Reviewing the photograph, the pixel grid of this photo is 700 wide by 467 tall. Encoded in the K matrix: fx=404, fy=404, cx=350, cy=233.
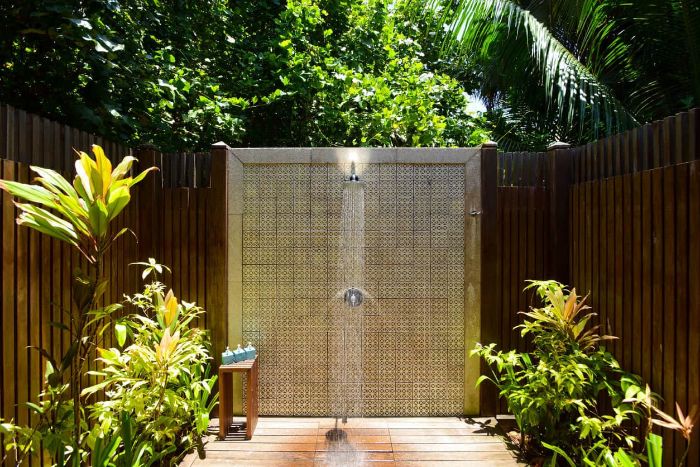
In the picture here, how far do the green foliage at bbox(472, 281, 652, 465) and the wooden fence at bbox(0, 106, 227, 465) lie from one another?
7.53ft

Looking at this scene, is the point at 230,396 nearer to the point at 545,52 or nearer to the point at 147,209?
the point at 147,209

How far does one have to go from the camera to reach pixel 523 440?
8.98 feet

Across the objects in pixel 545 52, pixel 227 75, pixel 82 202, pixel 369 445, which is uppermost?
pixel 227 75

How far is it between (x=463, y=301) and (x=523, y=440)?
104 cm

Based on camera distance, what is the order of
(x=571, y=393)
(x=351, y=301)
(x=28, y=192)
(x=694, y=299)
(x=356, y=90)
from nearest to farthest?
(x=28, y=192), (x=694, y=299), (x=571, y=393), (x=351, y=301), (x=356, y=90)

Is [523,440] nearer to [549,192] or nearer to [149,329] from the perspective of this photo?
[549,192]

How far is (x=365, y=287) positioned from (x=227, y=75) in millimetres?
3751

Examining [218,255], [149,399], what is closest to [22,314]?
[149,399]

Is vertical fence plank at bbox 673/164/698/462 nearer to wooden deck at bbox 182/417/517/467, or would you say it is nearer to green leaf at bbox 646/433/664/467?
green leaf at bbox 646/433/664/467

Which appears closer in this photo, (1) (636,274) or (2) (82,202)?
(2) (82,202)

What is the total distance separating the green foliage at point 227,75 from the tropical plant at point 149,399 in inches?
69.3

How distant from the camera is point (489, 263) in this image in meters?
3.24

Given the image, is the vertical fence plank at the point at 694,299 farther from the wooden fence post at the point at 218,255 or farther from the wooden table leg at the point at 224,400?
the wooden fence post at the point at 218,255

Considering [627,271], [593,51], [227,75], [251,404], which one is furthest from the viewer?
[227,75]
